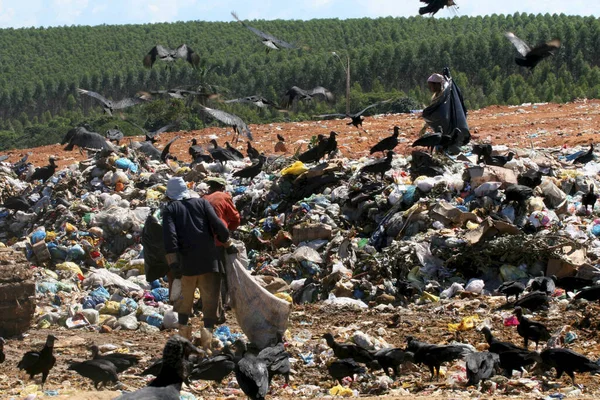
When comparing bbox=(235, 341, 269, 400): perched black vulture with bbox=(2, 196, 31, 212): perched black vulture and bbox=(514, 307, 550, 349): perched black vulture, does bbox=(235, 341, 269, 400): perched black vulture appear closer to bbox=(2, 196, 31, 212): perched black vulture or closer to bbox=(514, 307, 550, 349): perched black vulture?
bbox=(514, 307, 550, 349): perched black vulture

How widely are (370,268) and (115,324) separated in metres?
2.45

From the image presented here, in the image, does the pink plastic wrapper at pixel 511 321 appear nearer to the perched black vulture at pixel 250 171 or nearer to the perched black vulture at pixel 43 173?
the perched black vulture at pixel 250 171

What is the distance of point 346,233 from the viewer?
9.16m

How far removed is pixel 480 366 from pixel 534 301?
6.29 ft

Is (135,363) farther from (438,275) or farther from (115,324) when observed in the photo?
(438,275)

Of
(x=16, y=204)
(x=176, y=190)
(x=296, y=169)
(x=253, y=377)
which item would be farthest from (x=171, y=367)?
(x=16, y=204)

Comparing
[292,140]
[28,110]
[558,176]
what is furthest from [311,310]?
[28,110]

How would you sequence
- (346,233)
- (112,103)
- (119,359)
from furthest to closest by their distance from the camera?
(112,103) → (346,233) → (119,359)

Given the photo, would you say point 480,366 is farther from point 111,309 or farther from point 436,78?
point 436,78

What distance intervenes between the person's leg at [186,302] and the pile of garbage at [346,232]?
1.13 metres

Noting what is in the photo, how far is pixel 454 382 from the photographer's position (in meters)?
5.05

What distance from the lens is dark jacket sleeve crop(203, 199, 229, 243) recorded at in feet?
19.0

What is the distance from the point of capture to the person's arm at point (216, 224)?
5.78 meters

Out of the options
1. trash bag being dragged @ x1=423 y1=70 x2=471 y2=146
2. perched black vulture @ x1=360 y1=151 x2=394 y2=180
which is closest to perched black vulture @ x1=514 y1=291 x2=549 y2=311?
perched black vulture @ x1=360 y1=151 x2=394 y2=180
